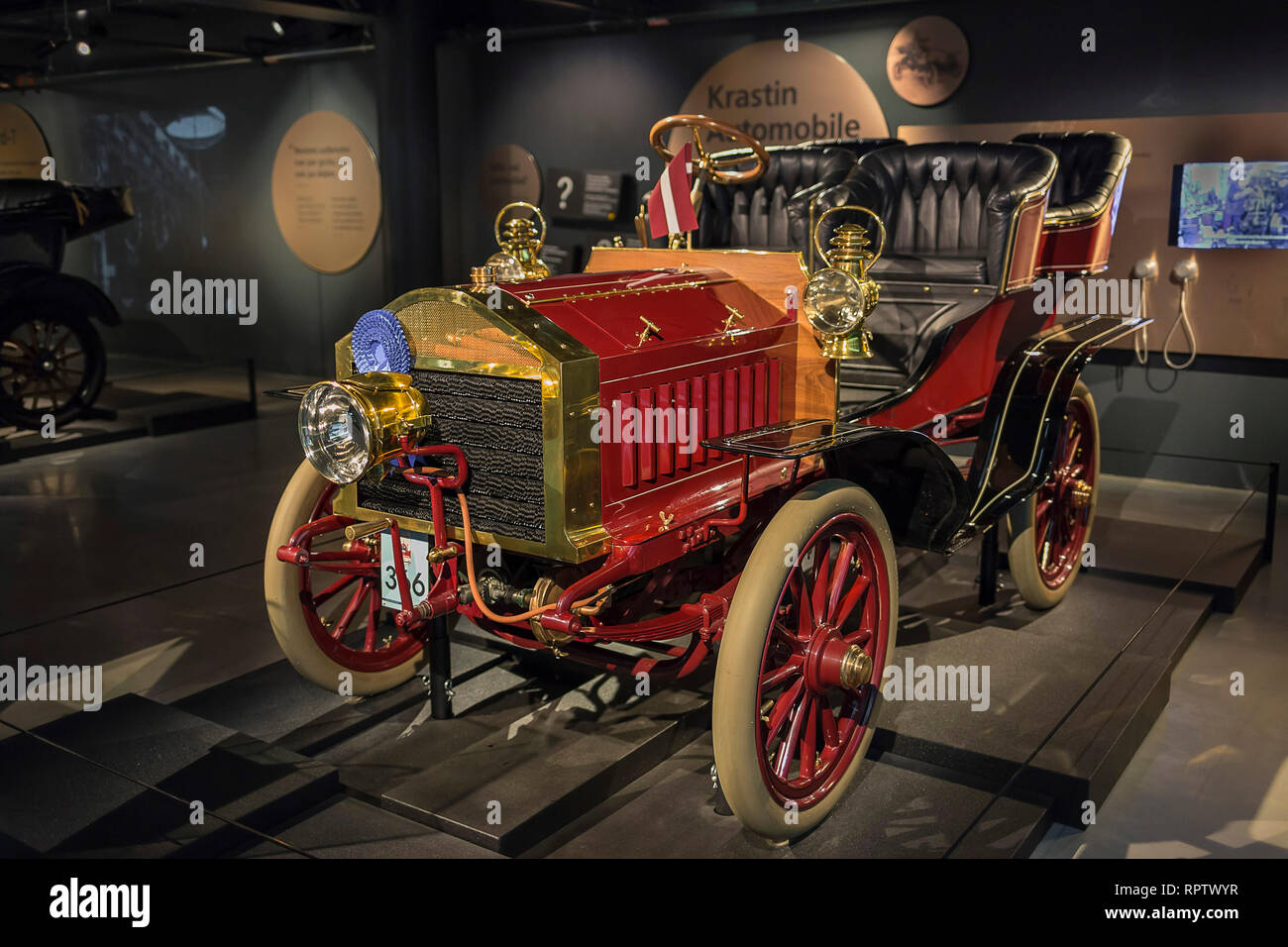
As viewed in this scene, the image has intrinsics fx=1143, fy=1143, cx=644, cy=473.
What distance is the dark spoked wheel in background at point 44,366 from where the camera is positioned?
6773 millimetres

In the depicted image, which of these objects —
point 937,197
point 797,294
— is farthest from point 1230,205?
point 797,294

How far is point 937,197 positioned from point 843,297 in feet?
5.48

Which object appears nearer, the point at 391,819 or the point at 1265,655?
the point at 391,819

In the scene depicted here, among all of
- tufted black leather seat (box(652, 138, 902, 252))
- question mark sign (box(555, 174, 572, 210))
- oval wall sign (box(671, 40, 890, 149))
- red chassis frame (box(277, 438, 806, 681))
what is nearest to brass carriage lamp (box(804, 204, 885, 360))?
red chassis frame (box(277, 438, 806, 681))

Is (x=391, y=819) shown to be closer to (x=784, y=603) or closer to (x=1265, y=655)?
(x=784, y=603)

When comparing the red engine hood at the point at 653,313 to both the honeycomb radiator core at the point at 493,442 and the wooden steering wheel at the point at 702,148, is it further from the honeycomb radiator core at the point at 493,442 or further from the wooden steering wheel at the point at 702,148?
the wooden steering wheel at the point at 702,148

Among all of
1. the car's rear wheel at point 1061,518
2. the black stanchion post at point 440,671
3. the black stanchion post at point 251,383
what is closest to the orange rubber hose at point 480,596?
the black stanchion post at point 440,671

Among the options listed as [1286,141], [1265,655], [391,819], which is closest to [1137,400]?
[1286,141]

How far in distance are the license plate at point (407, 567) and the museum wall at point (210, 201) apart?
3.84m

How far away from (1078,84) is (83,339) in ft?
19.3

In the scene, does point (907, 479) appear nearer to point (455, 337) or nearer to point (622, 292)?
point (622, 292)

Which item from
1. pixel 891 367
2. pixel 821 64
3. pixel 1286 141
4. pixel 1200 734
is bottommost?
pixel 1200 734

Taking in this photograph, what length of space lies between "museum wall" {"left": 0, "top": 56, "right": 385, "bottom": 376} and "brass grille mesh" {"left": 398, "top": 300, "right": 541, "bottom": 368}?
12.1ft

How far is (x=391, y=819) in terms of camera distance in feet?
8.61
